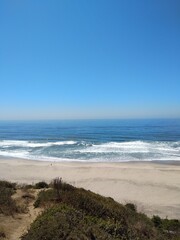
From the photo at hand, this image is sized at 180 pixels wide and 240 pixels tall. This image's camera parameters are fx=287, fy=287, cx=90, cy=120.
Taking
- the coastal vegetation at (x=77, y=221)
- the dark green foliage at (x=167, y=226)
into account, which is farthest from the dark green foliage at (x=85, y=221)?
the dark green foliage at (x=167, y=226)

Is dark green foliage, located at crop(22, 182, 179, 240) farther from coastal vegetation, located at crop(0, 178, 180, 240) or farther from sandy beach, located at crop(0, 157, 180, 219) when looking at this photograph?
sandy beach, located at crop(0, 157, 180, 219)

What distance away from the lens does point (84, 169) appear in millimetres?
29359

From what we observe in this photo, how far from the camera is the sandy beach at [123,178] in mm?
18688

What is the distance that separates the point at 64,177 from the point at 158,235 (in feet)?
56.1

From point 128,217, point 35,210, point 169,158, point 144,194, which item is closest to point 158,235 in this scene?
point 128,217

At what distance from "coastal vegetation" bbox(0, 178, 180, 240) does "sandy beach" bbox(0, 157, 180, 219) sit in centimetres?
638

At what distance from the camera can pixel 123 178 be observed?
83.9 ft

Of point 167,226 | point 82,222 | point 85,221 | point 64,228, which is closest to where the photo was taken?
point 64,228

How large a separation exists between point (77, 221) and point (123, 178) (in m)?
18.2

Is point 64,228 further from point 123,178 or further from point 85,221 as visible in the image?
point 123,178

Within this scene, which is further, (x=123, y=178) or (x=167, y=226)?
(x=123, y=178)

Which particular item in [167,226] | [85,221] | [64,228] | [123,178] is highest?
[64,228]

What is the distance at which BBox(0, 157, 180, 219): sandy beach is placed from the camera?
18688 millimetres

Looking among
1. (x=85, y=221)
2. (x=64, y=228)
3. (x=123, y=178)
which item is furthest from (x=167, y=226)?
(x=123, y=178)
